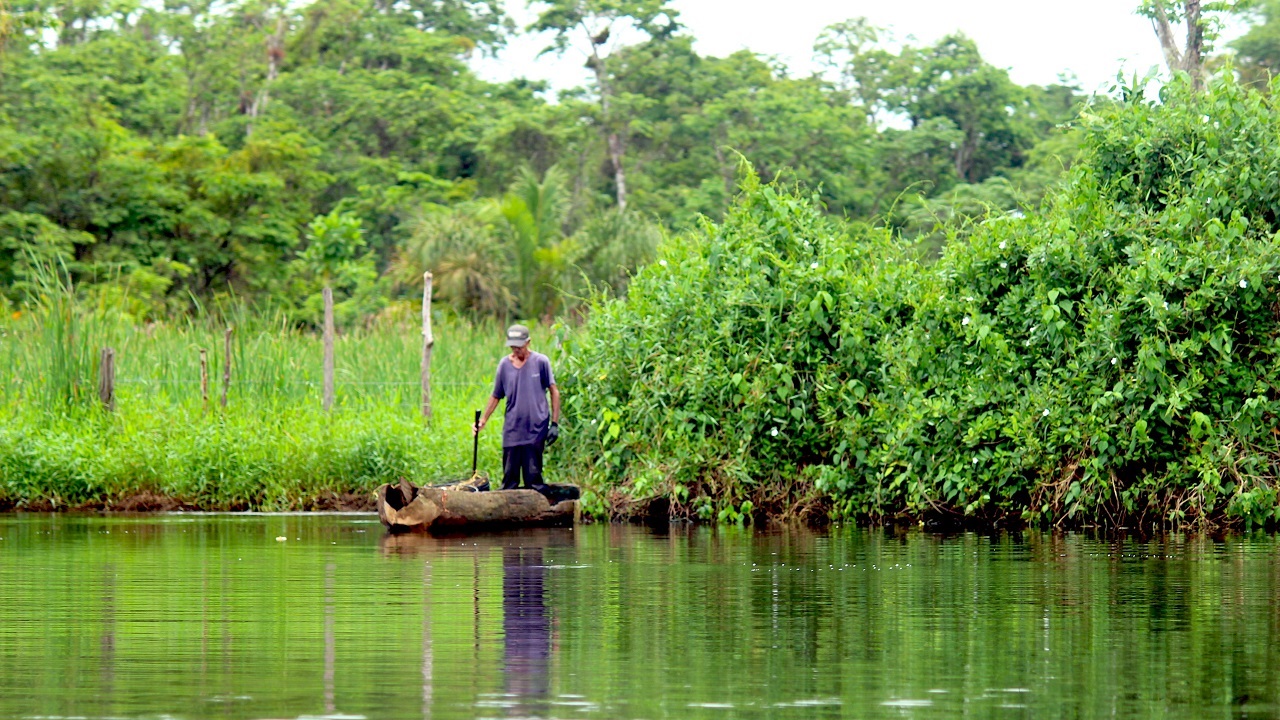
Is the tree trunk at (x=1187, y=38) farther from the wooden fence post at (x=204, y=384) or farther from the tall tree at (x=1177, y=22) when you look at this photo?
the wooden fence post at (x=204, y=384)

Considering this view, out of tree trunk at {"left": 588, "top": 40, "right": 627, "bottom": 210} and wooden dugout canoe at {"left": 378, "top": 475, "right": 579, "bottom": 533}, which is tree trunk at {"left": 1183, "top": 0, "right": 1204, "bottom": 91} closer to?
wooden dugout canoe at {"left": 378, "top": 475, "right": 579, "bottom": 533}

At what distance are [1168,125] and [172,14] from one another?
31.5 m

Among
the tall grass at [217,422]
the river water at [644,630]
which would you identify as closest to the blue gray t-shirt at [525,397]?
the tall grass at [217,422]

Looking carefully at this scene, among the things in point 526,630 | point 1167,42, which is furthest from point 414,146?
point 526,630

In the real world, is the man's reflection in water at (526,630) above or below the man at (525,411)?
below

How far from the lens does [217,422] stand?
1911 centimetres

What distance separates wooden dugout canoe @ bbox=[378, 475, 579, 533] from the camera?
15.0 meters

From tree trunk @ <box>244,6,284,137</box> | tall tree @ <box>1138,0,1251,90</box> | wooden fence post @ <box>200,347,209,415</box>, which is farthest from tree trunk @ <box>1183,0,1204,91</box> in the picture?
tree trunk @ <box>244,6,284,137</box>

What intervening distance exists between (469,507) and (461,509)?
0.25 ft

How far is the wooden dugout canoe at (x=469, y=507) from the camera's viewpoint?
15.0 meters

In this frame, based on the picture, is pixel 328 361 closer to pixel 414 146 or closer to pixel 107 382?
pixel 107 382

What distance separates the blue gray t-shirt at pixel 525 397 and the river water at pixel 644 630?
2.77 m

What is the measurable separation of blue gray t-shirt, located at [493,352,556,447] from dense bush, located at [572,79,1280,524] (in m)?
0.78

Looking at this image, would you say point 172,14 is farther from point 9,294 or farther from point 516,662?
point 516,662
